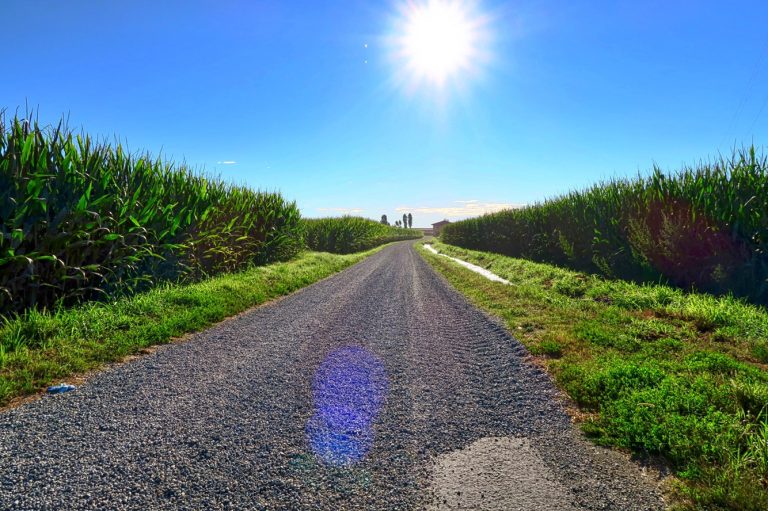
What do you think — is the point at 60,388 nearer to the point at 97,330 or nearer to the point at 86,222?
the point at 97,330

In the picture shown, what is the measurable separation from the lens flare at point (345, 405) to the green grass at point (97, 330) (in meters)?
2.93

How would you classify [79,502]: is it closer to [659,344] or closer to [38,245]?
[38,245]

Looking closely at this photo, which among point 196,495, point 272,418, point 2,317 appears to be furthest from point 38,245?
point 196,495

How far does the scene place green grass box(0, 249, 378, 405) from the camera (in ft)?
14.5

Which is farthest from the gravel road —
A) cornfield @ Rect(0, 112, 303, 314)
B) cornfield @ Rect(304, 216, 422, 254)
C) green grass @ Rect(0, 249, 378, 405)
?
cornfield @ Rect(304, 216, 422, 254)

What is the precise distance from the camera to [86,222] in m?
6.90

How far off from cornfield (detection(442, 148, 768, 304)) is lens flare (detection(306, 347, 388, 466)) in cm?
827

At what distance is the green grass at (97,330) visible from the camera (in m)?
4.41

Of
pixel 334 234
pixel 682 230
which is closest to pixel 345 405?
pixel 682 230

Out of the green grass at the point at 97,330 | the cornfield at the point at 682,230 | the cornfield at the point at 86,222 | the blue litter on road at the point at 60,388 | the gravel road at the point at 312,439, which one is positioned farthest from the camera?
the cornfield at the point at 682,230

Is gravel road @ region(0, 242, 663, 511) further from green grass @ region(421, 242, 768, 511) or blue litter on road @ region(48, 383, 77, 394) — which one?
green grass @ region(421, 242, 768, 511)

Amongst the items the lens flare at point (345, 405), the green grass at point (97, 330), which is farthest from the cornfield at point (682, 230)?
the green grass at point (97, 330)

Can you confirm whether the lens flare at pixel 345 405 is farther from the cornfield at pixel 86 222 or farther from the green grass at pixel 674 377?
the cornfield at pixel 86 222

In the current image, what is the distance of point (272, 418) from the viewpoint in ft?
11.6
